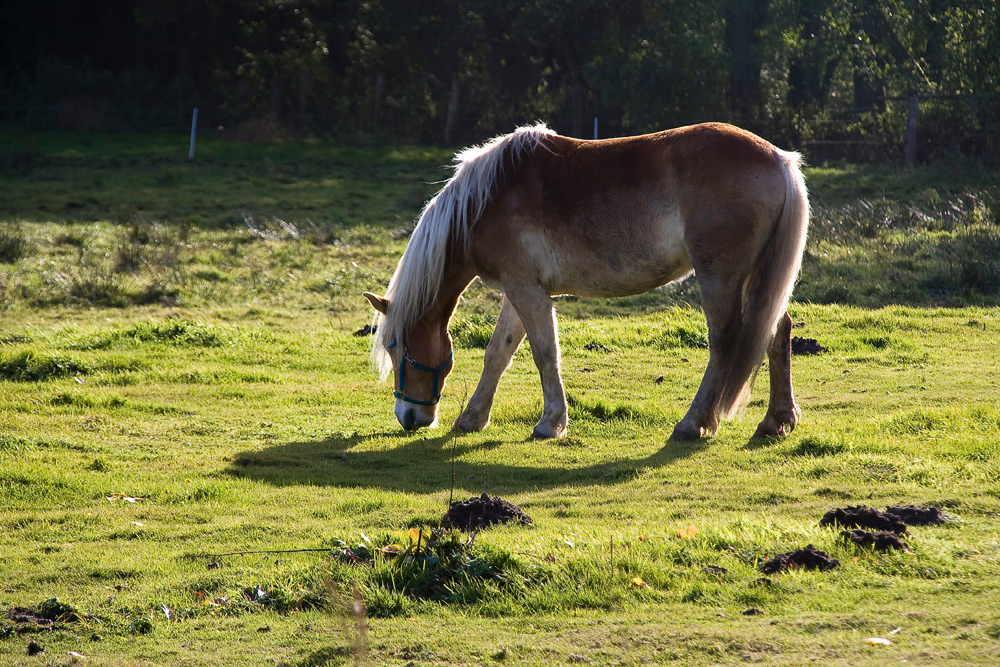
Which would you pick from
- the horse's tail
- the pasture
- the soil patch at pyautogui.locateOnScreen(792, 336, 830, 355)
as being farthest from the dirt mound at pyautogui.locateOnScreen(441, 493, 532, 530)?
the soil patch at pyautogui.locateOnScreen(792, 336, 830, 355)

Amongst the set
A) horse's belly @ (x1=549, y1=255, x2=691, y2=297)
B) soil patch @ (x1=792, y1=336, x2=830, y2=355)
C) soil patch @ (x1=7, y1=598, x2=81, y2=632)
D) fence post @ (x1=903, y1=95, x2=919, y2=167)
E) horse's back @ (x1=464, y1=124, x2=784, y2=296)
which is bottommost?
soil patch @ (x1=7, y1=598, x2=81, y2=632)

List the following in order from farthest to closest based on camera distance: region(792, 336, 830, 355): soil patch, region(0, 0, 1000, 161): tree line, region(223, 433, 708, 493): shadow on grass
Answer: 1. region(0, 0, 1000, 161): tree line
2. region(792, 336, 830, 355): soil patch
3. region(223, 433, 708, 493): shadow on grass

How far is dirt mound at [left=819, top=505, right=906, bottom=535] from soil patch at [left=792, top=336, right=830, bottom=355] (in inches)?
212

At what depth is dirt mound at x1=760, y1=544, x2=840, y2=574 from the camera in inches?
172

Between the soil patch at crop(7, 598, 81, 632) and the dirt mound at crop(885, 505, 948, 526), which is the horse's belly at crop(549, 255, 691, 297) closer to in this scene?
the dirt mound at crop(885, 505, 948, 526)

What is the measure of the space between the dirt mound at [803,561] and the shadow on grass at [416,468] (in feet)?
6.27

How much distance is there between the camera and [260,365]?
32.9 ft

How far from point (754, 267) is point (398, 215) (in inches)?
518

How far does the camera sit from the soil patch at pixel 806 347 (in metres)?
10.2

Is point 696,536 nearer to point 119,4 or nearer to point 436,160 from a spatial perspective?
point 436,160

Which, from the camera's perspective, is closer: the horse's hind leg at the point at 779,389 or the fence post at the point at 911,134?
the horse's hind leg at the point at 779,389

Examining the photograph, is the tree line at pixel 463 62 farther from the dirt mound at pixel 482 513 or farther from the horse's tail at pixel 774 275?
the dirt mound at pixel 482 513

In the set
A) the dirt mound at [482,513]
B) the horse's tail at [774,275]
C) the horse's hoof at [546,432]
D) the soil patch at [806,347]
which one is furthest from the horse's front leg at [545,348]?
the soil patch at [806,347]

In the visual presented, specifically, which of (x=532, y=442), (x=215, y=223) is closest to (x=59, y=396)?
(x=532, y=442)
